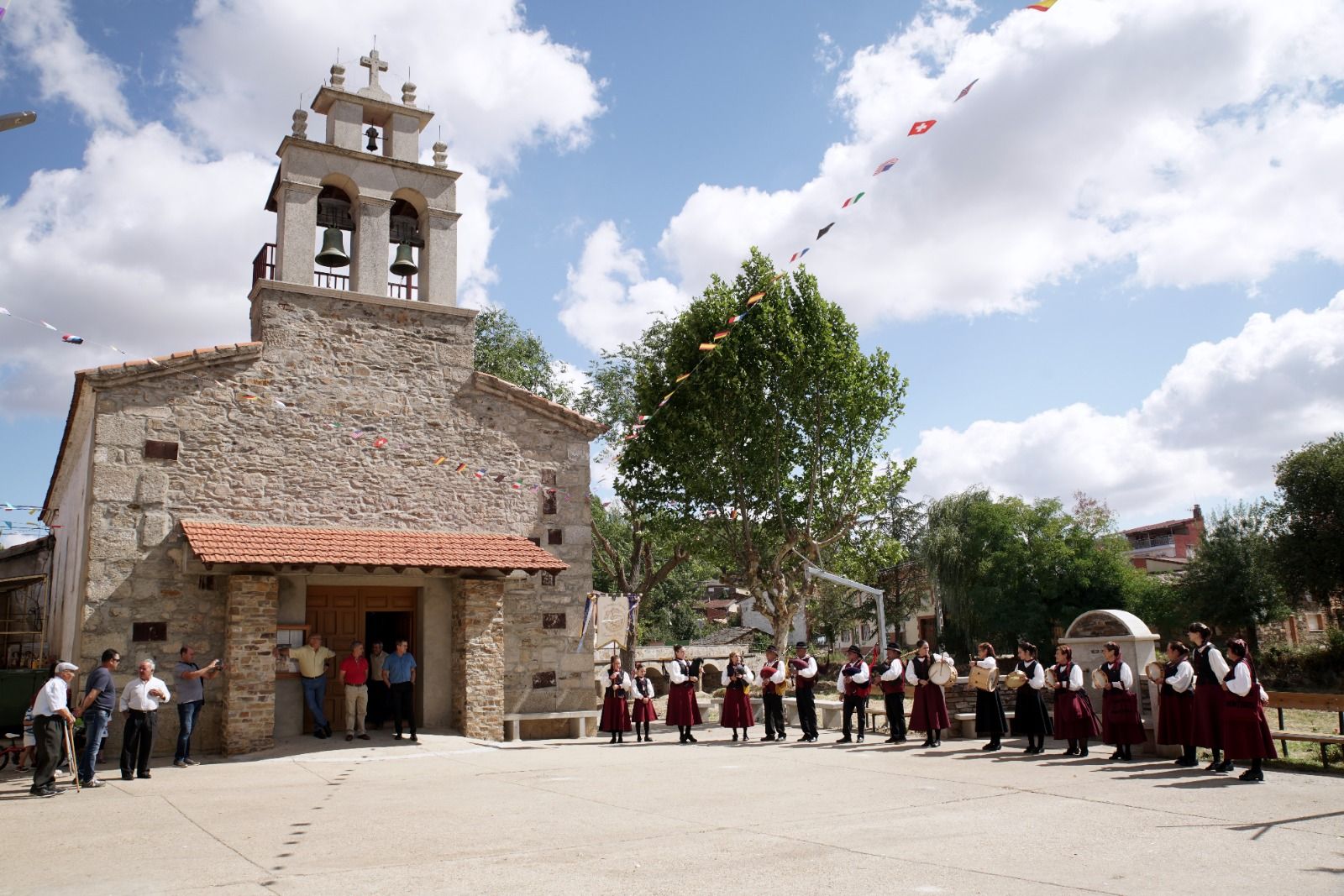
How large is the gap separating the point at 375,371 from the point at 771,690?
800 cm

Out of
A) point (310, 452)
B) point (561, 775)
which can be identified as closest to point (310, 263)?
point (310, 452)

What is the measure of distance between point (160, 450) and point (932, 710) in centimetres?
1126

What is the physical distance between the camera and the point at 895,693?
42.9 ft

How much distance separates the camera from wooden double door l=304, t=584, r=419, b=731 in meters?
14.0

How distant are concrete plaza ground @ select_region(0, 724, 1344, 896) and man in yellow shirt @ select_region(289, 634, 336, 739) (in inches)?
82.6

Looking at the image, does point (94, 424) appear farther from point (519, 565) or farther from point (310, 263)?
point (519, 565)

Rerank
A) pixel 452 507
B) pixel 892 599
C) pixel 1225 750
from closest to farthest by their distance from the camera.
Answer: pixel 1225 750 → pixel 452 507 → pixel 892 599

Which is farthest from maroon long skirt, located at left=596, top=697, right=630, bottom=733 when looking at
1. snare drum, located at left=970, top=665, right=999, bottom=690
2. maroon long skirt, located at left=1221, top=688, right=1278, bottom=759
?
maroon long skirt, located at left=1221, top=688, right=1278, bottom=759

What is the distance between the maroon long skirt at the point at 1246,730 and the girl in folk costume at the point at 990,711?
3.03 m

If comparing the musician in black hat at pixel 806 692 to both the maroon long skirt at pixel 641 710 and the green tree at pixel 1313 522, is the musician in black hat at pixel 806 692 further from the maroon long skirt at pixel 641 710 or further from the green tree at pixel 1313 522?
the green tree at pixel 1313 522

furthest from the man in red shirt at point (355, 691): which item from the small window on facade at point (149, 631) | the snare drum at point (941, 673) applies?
the snare drum at point (941, 673)

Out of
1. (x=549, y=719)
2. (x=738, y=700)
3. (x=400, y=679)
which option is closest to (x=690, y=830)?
(x=400, y=679)

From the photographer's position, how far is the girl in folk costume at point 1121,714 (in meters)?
10.7

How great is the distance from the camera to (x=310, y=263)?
14.7 meters
